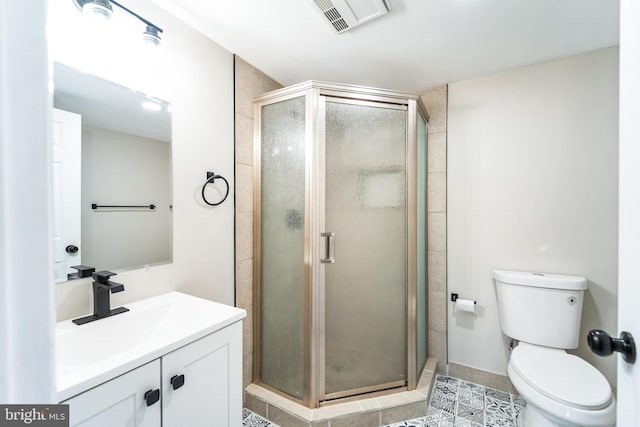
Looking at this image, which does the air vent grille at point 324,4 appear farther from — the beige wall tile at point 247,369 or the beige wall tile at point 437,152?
the beige wall tile at point 247,369

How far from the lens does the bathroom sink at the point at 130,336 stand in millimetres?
725

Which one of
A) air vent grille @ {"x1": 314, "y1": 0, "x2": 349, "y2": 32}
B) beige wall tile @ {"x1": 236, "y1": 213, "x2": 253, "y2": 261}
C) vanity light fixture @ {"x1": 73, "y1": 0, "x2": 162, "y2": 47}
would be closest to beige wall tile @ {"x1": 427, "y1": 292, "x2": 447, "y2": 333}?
beige wall tile @ {"x1": 236, "y1": 213, "x2": 253, "y2": 261}

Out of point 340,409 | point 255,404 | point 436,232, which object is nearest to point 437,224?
point 436,232

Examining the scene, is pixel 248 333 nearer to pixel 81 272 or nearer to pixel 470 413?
pixel 81 272

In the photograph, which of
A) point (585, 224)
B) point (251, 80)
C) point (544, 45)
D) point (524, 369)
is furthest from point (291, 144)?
point (585, 224)

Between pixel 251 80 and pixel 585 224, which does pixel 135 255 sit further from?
pixel 585 224

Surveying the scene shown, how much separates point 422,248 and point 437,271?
30 cm

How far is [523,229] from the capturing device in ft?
6.14

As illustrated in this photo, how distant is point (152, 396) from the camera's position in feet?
2.69

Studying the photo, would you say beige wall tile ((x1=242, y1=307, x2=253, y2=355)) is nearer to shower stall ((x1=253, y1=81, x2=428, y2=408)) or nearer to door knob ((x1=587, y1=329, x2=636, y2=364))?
shower stall ((x1=253, y1=81, x2=428, y2=408))

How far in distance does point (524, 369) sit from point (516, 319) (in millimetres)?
391

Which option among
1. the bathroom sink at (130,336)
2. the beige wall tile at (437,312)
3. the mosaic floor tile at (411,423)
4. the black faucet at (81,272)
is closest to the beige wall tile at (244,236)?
the bathroom sink at (130,336)

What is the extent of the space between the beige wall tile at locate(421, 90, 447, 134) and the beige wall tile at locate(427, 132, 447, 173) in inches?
1.9

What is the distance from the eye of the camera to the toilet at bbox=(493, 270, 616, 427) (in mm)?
1204
